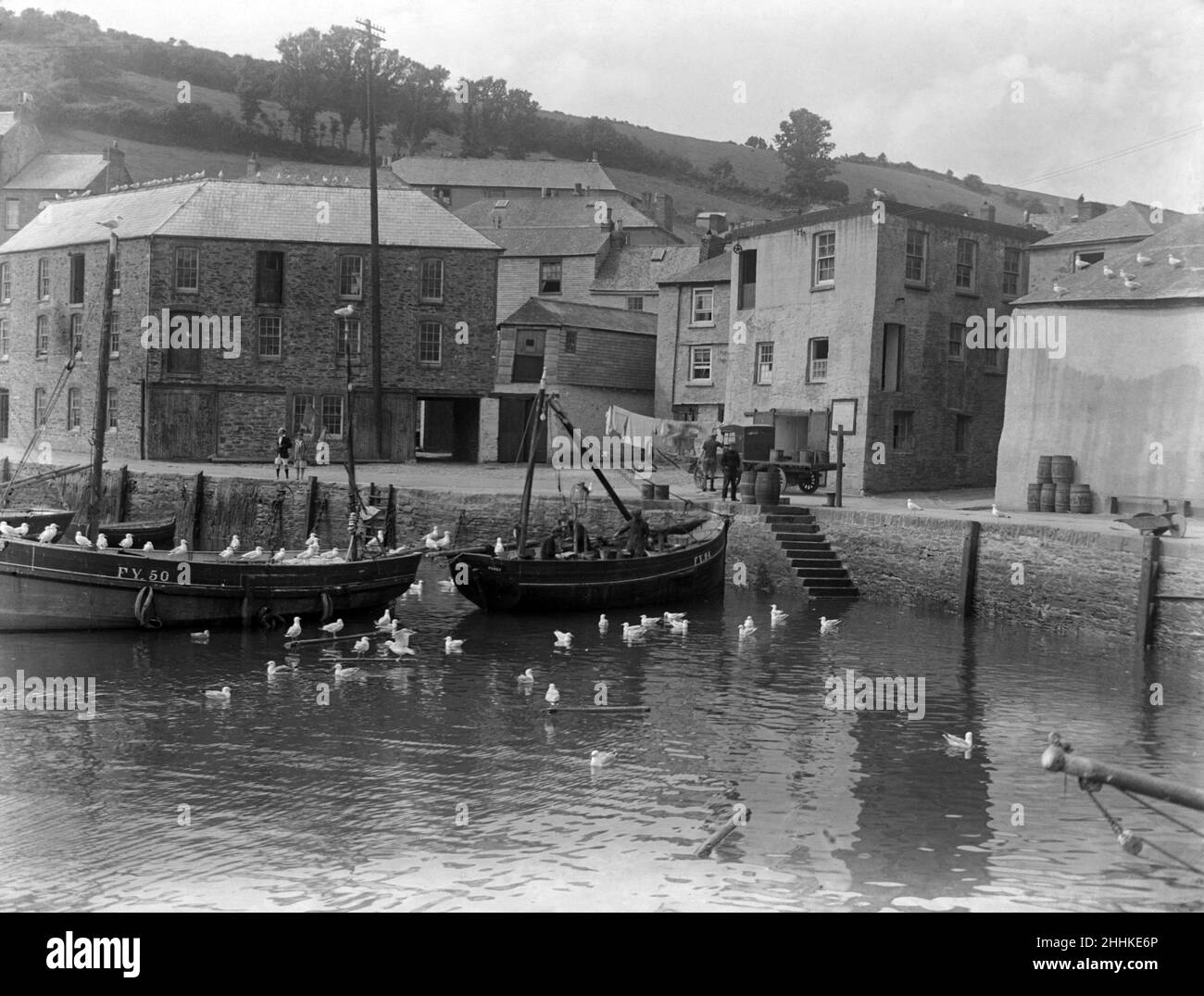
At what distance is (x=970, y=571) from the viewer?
87.5 ft

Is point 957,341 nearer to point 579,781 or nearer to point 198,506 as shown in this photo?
point 198,506

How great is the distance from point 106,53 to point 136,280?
2804 cm

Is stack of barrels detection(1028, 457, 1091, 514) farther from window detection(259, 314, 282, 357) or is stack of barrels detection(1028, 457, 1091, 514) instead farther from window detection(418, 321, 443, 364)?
window detection(259, 314, 282, 357)

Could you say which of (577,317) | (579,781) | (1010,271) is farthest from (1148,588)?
(577,317)

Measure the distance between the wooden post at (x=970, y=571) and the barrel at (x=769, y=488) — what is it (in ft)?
19.4

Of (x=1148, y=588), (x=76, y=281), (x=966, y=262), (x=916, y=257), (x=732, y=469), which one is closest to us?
(x=1148, y=588)

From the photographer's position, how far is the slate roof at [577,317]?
51.8 m

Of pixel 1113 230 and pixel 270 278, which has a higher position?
pixel 1113 230

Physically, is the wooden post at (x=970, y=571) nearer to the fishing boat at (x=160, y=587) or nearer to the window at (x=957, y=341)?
the fishing boat at (x=160, y=587)

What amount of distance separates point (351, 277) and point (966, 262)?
21050 mm

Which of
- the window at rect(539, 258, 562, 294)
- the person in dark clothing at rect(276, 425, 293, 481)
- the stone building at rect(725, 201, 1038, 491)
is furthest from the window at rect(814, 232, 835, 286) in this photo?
the window at rect(539, 258, 562, 294)

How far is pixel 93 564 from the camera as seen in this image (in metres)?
23.5
